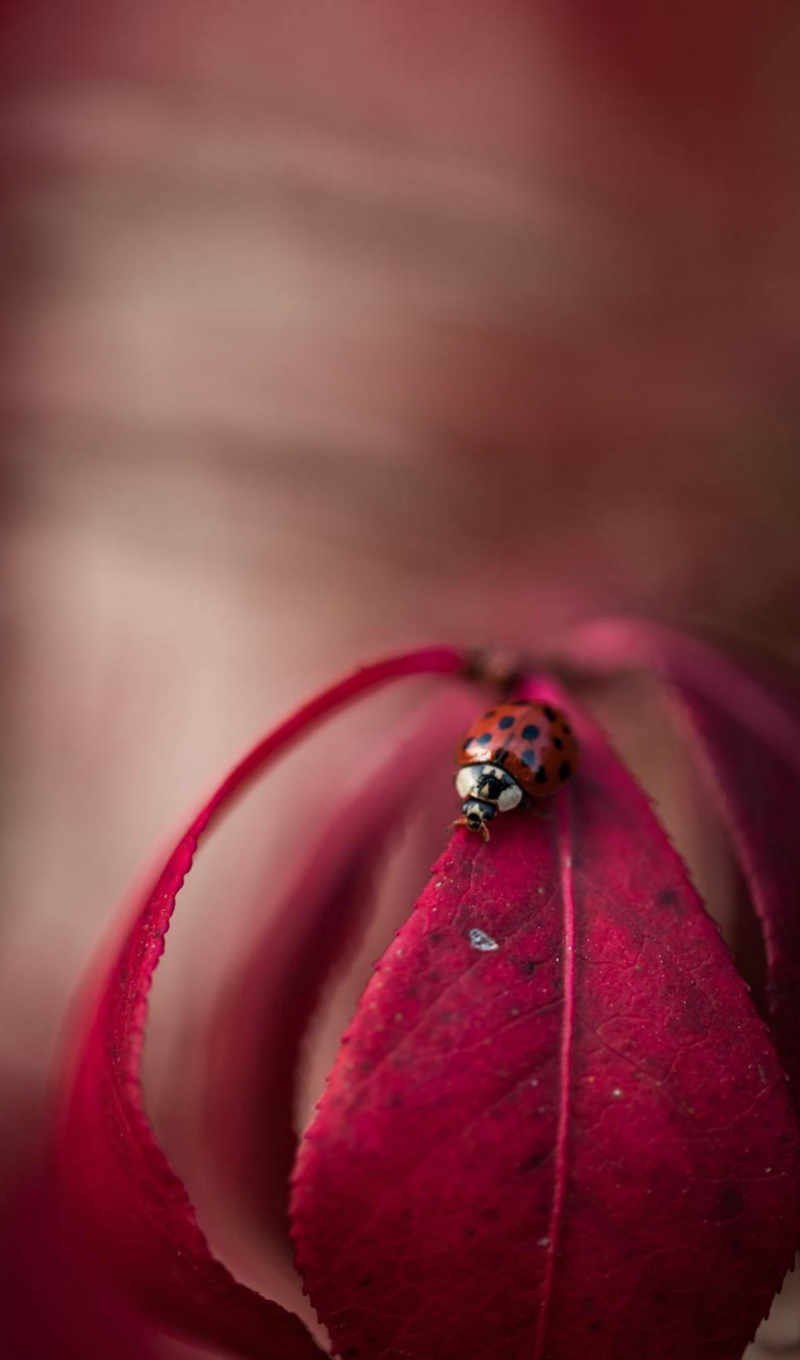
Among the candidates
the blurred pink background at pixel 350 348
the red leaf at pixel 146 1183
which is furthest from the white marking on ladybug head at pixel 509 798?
the blurred pink background at pixel 350 348

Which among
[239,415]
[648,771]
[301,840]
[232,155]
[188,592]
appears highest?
[232,155]

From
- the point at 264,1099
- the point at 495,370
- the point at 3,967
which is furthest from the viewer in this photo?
the point at 495,370

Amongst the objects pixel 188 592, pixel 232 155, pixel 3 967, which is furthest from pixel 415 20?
pixel 3 967

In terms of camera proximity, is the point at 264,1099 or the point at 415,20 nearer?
the point at 264,1099

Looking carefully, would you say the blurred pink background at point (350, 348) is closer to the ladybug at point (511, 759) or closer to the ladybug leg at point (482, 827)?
the ladybug at point (511, 759)

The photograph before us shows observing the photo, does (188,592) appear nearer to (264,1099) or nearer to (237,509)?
(237,509)

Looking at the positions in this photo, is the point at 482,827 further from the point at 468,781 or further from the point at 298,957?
the point at 298,957

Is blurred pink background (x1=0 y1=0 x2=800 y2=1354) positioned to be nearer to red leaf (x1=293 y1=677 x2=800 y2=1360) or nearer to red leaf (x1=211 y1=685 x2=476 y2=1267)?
red leaf (x1=211 y1=685 x2=476 y2=1267)

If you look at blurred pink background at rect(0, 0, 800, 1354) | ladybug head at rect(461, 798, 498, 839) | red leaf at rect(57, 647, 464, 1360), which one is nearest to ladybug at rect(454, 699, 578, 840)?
ladybug head at rect(461, 798, 498, 839)
